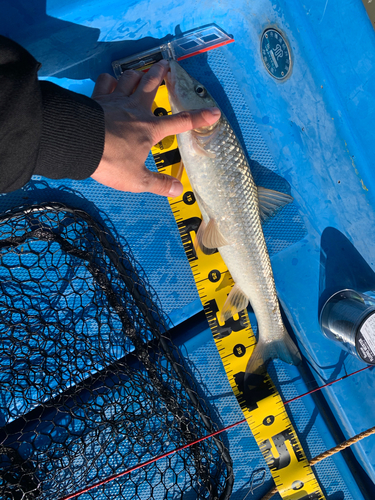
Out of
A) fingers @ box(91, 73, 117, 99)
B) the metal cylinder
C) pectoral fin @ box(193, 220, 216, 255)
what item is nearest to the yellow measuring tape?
pectoral fin @ box(193, 220, 216, 255)

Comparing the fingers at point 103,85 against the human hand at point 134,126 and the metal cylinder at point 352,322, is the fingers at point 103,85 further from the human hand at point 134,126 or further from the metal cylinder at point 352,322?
the metal cylinder at point 352,322

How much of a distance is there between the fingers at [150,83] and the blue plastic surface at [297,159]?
0.85 feet

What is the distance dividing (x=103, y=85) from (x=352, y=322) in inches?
71.5

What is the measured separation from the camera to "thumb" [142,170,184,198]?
57.1 inches

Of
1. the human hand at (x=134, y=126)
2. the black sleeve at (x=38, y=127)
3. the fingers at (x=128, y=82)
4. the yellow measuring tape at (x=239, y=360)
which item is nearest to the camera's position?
the black sleeve at (x=38, y=127)

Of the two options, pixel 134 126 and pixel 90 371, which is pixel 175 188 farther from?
pixel 90 371

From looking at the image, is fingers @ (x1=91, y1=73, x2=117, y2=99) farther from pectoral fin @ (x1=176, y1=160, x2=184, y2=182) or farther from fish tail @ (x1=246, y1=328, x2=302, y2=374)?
fish tail @ (x1=246, y1=328, x2=302, y2=374)

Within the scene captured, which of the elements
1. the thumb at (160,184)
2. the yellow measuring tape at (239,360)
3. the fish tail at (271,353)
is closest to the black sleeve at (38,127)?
the thumb at (160,184)

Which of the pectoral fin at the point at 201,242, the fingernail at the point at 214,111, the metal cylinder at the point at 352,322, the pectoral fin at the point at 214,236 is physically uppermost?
the fingernail at the point at 214,111

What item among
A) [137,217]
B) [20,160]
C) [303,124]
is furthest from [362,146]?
[20,160]

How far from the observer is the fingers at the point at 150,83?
4.92ft

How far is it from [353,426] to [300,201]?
145 centimetres

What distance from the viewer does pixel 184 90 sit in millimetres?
1588

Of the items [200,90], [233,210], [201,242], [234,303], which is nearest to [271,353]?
[234,303]
